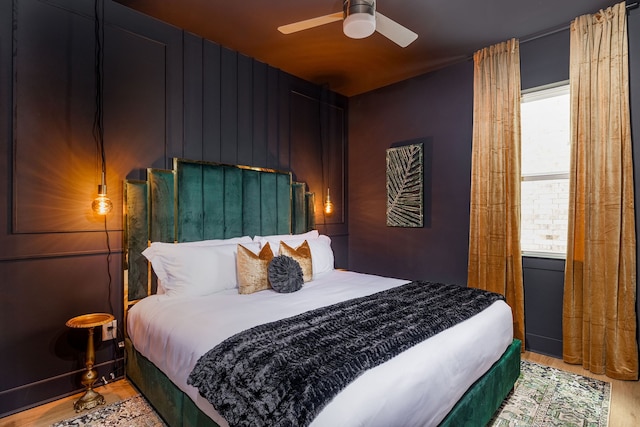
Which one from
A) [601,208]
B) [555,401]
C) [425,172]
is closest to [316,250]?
[425,172]

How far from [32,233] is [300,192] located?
2424 mm

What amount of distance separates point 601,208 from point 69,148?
13.5 feet

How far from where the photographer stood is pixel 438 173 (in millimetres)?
3773

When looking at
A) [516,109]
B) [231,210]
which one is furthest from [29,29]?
[516,109]

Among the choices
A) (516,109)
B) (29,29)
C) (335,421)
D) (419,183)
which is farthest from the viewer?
(419,183)

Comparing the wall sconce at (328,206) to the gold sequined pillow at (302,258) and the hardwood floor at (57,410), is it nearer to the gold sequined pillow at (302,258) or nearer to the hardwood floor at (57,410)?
the gold sequined pillow at (302,258)

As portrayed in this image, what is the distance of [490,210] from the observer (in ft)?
10.7

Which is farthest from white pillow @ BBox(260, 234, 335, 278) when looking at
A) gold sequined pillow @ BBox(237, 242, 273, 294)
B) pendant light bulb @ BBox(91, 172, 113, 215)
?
pendant light bulb @ BBox(91, 172, 113, 215)

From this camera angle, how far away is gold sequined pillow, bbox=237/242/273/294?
2480mm

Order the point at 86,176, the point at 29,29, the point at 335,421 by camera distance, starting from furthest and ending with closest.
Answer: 1. the point at 86,176
2. the point at 29,29
3. the point at 335,421

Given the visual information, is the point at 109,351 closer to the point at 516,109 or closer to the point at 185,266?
the point at 185,266

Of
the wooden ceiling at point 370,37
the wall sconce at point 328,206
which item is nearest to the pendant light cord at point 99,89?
the wooden ceiling at point 370,37

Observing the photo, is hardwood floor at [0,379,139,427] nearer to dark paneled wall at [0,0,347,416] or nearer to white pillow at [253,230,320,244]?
dark paneled wall at [0,0,347,416]

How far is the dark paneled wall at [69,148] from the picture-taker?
6.98 ft
